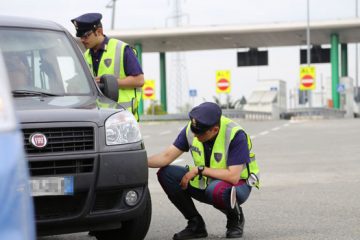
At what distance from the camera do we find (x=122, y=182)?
209 inches

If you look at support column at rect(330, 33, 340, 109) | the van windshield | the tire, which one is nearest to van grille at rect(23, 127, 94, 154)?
the tire

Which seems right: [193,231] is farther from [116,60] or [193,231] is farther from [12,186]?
[12,186]

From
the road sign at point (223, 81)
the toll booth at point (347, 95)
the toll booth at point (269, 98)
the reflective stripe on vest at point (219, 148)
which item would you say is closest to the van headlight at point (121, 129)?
the reflective stripe on vest at point (219, 148)

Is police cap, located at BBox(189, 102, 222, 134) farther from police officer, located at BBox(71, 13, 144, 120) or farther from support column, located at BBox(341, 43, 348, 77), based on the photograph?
support column, located at BBox(341, 43, 348, 77)

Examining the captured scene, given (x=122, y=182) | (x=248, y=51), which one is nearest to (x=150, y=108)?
(x=248, y=51)

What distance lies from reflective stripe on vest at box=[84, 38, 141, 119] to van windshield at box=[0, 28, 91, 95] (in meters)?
0.63

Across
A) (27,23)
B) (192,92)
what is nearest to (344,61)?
(192,92)

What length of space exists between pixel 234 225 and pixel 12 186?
4.34m

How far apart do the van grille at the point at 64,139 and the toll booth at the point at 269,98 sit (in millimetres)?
55827

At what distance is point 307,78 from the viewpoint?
50156 millimetres

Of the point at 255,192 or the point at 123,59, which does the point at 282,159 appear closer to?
the point at 255,192

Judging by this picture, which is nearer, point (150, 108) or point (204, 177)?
point (204, 177)

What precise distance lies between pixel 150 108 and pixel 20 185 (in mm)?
63522

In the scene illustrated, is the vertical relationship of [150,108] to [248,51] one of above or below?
below
